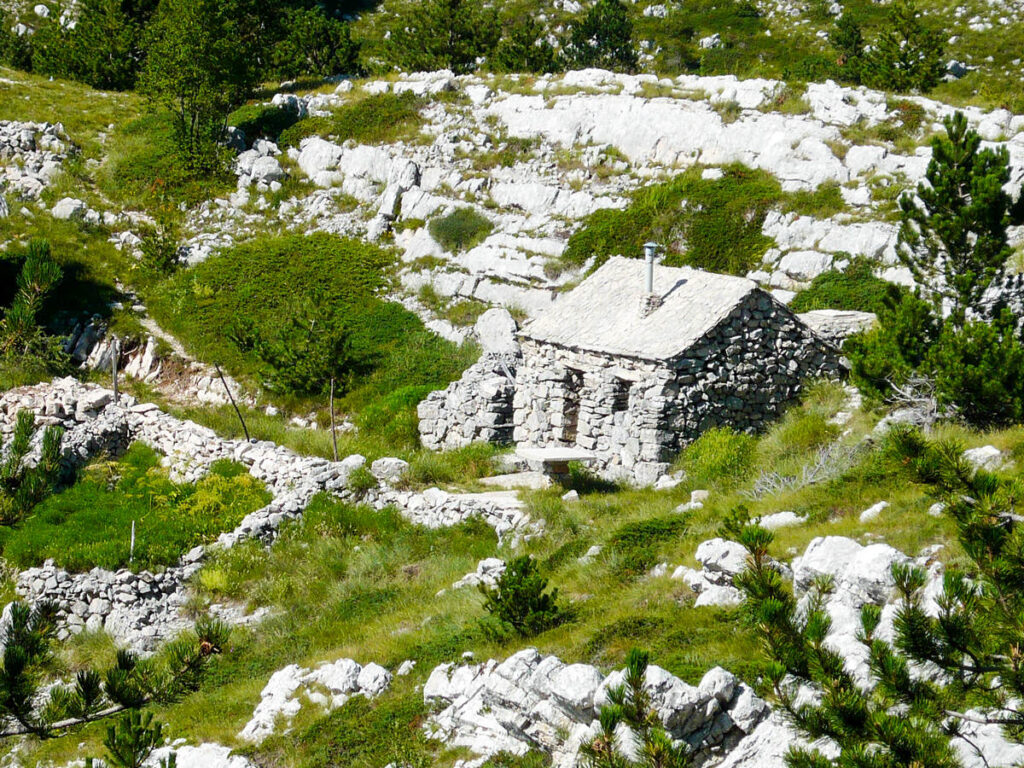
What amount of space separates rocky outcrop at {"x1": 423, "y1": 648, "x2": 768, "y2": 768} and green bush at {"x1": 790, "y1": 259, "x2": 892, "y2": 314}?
1525cm

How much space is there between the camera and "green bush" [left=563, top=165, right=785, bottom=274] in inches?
1049

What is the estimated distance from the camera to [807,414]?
63.5 ft

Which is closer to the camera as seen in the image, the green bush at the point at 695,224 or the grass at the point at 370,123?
the green bush at the point at 695,224

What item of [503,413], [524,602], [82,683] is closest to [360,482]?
[503,413]

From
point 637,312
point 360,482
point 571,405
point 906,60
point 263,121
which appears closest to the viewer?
point 360,482

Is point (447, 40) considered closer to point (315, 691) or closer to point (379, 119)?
point (379, 119)

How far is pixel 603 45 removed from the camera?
5294cm

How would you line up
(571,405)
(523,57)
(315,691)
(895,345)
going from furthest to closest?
1. (523,57)
2. (571,405)
3. (895,345)
4. (315,691)

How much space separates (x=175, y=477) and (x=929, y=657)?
16.5 metres

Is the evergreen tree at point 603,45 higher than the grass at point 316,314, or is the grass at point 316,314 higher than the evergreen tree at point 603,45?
the evergreen tree at point 603,45

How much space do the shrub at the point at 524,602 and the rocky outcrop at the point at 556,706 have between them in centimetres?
95

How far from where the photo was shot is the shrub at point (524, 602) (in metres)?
11.9

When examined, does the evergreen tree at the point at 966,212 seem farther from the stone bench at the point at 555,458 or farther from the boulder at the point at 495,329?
the boulder at the point at 495,329

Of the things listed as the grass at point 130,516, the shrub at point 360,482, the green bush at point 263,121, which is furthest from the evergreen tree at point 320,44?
the shrub at point 360,482
